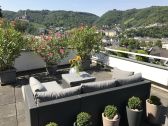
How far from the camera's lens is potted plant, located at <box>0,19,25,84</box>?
6031 millimetres

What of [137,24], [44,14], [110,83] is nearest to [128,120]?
[110,83]

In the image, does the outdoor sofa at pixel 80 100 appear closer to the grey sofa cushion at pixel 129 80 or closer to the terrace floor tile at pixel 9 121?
the grey sofa cushion at pixel 129 80

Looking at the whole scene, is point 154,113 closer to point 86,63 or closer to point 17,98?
point 17,98

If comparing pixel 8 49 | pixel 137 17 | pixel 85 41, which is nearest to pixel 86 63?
pixel 85 41

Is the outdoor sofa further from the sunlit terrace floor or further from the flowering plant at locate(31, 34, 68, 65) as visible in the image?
the flowering plant at locate(31, 34, 68, 65)

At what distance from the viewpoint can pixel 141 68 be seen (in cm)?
666

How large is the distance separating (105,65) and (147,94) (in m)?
4.33

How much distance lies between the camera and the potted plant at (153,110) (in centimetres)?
402

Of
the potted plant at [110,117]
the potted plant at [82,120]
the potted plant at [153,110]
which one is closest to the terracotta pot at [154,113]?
the potted plant at [153,110]

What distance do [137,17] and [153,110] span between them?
155948 mm

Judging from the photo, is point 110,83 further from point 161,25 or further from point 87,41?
point 161,25

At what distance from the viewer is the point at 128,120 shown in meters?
3.85

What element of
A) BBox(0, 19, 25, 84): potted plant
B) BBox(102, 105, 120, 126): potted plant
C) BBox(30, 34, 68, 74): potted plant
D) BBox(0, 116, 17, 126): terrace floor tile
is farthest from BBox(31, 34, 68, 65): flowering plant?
BBox(102, 105, 120, 126): potted plant

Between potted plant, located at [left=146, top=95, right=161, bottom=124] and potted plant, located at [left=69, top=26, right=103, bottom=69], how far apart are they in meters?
4.31
